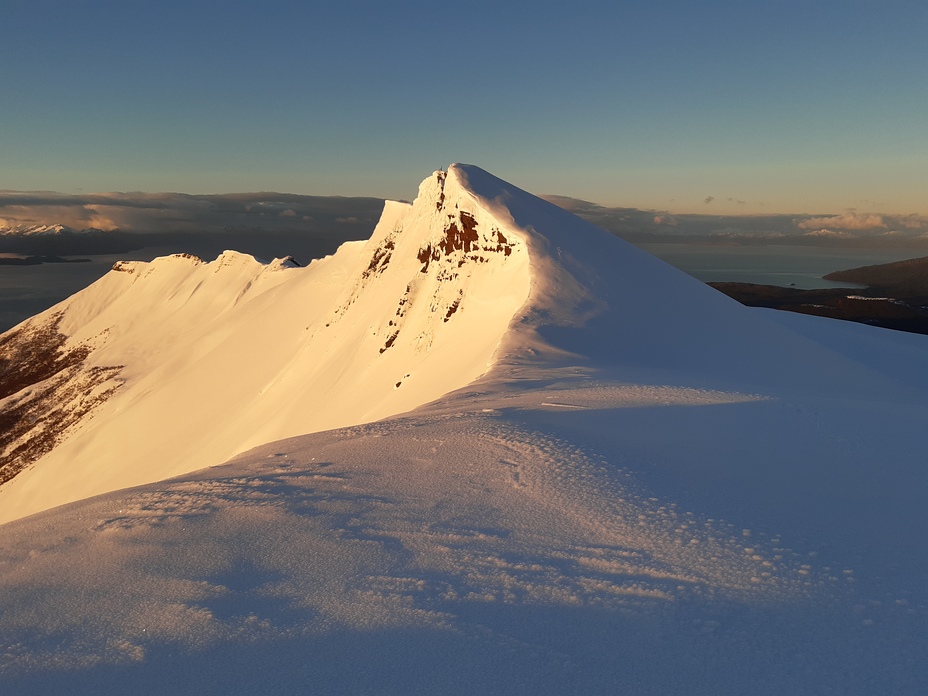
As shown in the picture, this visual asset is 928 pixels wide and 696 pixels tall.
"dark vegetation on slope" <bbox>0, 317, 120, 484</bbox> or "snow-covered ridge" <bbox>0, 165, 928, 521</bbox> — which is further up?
"snow-covered ridge" <bbox>0, 165, 928, 521</bbox>

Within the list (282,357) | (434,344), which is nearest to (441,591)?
(434,344)

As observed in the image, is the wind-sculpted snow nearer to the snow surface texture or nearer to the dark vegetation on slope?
the snow surface texture

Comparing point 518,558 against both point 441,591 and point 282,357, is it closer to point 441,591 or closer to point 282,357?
point 441,591

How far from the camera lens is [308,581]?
504 centimetres

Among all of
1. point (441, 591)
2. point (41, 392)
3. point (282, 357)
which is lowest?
point (41, 392)

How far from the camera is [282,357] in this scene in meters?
52.4

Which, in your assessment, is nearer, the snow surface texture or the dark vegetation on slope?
A: the snow surface texture

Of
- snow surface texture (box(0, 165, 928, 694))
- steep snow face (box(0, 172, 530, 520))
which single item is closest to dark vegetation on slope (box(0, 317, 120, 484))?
steep snow face (box(0, 172, 530, 520))

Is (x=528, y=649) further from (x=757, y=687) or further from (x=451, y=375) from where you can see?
(x=451, y=375)

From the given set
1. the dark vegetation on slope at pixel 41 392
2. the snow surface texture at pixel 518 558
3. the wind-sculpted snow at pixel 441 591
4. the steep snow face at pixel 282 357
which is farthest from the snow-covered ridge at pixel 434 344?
the wind-sculpted snow at pixel 441 591

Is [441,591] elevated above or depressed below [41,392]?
above

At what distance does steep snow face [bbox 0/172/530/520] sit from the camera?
2745 centimetres

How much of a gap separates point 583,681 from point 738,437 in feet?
18.7

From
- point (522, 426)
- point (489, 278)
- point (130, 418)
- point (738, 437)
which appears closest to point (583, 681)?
point (522, 426)
